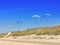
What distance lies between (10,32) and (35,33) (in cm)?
981

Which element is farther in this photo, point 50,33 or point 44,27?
point 44,27

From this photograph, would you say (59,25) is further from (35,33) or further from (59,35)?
(59,35)

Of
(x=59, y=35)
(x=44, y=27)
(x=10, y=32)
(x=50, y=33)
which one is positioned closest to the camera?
(x=59, y=35)

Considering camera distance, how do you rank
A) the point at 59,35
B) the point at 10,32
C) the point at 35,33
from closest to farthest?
the point at 59,35
the point at 35,33
the point at 10,32

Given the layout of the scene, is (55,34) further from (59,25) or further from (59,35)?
(59,25)

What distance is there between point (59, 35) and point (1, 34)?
811 inches

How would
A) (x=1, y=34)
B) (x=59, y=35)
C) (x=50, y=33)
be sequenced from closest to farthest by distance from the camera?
1. (x=59, y=35)
2. (x=50, y=33)
3. (x=1, y=34)

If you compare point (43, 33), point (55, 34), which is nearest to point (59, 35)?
point (55, 34)

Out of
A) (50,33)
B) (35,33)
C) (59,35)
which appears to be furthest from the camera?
(35,33)

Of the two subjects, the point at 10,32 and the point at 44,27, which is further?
the point at 10,32

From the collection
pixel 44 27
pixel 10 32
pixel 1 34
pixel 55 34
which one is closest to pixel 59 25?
pixel 44 27

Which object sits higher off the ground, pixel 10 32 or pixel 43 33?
pixel 10 32

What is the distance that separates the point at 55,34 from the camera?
26.9 meters

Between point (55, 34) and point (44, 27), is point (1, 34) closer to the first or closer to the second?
point (44, 27)
